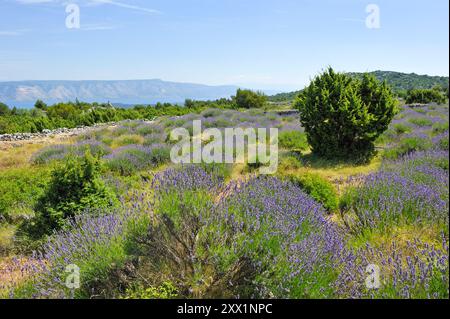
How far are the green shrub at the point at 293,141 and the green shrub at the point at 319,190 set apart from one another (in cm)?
441

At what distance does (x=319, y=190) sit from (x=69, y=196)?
330 cm

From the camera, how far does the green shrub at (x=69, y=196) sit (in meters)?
4.20

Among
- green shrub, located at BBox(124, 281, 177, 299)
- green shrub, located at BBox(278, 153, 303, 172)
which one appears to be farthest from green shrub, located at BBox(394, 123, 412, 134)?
green shrub, located at BBox(124, 281, 177, 299)

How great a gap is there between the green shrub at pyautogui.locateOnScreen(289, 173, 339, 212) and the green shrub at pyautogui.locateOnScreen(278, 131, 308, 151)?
441 centimetres

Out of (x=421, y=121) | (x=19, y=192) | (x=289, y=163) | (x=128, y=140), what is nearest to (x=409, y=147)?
(x=289, y=163)

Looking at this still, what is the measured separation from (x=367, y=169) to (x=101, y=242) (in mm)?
5618

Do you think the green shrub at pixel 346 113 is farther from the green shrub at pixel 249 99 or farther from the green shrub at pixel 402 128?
the green shrub at pixel 249 99

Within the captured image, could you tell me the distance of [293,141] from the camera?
9.84m

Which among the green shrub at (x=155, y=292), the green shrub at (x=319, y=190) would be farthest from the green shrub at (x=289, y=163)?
the green shrub at (x=155, y=292)

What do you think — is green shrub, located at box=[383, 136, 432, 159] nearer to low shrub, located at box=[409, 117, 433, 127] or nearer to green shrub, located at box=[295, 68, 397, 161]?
green shrub, located at box=[295, 68, 397, 161]

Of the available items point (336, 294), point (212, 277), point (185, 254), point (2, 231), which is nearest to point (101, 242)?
point (185, 254)

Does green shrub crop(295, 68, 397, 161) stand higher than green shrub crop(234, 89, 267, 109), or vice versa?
green shrub crop(234, 89, 267, 109)

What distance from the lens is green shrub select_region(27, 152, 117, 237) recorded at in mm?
4203
